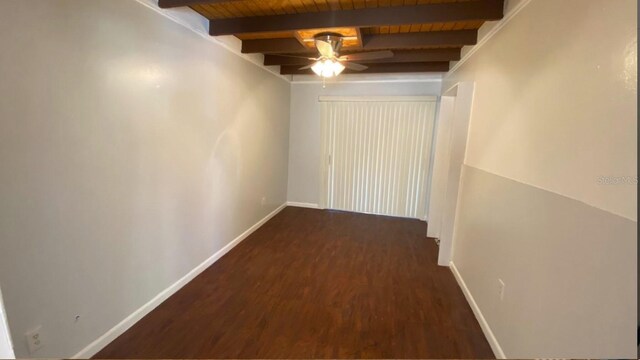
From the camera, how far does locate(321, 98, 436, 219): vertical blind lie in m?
4.42

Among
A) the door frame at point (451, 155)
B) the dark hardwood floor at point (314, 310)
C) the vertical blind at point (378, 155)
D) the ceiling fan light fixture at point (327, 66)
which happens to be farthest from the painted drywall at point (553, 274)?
the vertical blind at point (378, 155)

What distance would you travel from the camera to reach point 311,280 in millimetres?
2678

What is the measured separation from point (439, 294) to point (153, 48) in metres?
3.09

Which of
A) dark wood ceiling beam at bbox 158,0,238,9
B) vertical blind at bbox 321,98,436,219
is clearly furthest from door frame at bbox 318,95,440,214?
dark wood ceiling beam at bbox 158,0,238,9

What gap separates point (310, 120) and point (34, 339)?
13.5 feet

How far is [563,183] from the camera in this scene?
1260 mm

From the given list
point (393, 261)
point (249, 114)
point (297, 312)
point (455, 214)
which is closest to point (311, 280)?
point (297, 312)

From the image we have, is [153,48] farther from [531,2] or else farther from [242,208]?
[531,2]

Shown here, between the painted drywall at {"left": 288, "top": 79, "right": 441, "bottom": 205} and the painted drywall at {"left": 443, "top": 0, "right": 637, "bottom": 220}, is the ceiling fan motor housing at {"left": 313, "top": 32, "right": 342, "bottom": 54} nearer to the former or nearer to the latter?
the painted drywall at {"left": 443, "top": 0, "right": 637, "bottom": 220}

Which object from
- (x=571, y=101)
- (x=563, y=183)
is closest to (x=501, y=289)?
(x=563, y=183)

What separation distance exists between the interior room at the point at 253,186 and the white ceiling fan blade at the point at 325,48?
0.7 inches

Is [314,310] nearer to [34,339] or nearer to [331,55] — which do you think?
[34,339]

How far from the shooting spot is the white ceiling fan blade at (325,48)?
247 centimetres

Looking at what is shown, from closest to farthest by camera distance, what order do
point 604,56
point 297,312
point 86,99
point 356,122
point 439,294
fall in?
point 604,56 < point 86,99 < point 297,312 < point 439,294 < point 356,122
